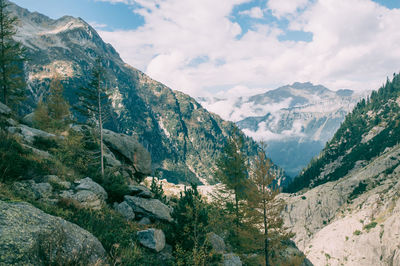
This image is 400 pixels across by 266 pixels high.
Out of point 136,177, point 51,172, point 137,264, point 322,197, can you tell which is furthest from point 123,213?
point 322,197

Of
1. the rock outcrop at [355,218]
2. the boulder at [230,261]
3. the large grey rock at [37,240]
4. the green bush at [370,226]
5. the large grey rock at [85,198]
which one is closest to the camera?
the large grey rock at [37,240]

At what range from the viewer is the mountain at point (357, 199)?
226ft

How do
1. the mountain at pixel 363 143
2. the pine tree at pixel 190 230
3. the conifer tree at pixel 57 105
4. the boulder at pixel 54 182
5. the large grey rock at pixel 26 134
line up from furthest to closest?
the mountain at pixel 363 143, the conifer tree at pixel 57 105, the large grey rock at pixel 26 134, the boulder at pixel 54 182, the pine tree at pixel 190 230

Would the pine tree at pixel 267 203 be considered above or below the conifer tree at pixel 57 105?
below

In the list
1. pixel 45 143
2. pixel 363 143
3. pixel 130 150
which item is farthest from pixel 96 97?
pixel 363 143

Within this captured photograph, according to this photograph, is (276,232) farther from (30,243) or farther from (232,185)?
(30,243)

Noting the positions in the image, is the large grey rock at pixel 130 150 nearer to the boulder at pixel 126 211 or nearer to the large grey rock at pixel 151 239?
the boulder at pixel 126 211

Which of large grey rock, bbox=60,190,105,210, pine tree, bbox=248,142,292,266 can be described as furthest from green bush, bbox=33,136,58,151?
pine tree, bbox=248,142,292,266

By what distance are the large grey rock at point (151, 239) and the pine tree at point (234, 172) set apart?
15551 mm

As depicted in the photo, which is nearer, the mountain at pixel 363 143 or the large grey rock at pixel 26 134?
the large grey rock at pixel 26 134

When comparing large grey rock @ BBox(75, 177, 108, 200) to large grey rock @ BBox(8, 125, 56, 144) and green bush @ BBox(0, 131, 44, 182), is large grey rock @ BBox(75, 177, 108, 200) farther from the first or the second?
large grey rock @ BBox(8, 125, 56, 144)

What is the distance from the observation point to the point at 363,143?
549 ft

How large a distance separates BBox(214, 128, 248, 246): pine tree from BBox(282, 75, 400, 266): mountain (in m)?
12.0

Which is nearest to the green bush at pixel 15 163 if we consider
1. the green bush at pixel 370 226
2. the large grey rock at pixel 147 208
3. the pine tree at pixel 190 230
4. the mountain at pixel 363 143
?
the large grey rock at pixel 147 208
